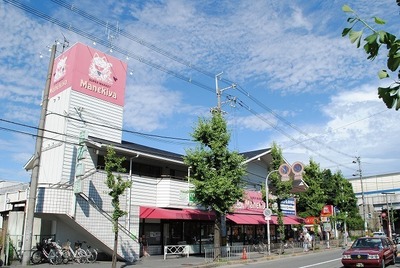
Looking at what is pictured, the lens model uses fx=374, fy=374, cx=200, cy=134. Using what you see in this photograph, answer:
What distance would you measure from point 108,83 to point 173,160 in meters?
7.55

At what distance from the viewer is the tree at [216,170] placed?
77.3ft

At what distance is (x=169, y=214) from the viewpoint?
24578mm

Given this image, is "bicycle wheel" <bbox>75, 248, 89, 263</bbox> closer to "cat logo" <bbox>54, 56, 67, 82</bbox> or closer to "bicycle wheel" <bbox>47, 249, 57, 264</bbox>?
"bicycle wheel" <bbox>47, 249, 57, 264</bbox>

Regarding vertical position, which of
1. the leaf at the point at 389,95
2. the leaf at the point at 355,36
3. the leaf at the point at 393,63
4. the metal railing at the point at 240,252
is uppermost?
the leaf at the point at 355,36

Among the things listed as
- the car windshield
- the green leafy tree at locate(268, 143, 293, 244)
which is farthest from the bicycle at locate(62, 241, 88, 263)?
the green leafy tree at locate(268, 143, 293, 244)

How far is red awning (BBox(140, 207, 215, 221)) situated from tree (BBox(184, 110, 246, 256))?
1672 mm

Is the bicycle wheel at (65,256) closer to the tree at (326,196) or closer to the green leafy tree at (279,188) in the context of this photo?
the green leafy tree at (279,188)

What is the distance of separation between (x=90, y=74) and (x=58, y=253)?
41.1 feet

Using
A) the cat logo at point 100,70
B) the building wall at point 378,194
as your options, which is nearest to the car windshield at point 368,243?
the cat logo at point 100,70

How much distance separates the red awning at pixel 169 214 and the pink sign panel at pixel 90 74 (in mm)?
8779

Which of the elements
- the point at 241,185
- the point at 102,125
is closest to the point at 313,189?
the point at 241,185

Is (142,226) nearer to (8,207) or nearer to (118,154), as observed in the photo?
(118,154)

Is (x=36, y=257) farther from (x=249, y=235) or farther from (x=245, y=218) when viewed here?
(x=249, y=235)

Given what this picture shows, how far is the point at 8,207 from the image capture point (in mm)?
26234
